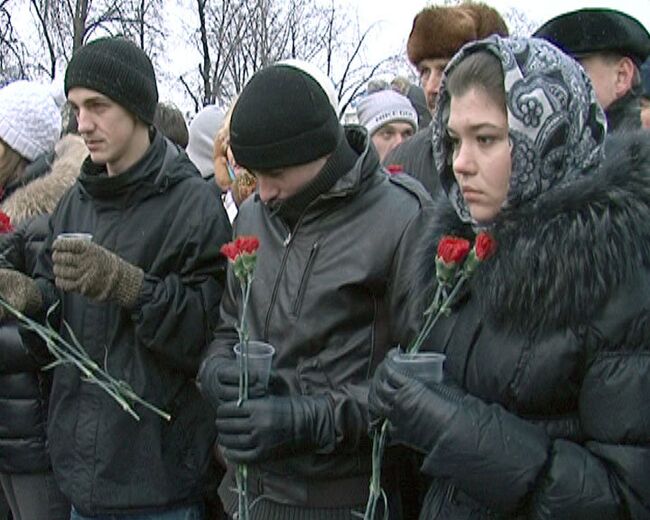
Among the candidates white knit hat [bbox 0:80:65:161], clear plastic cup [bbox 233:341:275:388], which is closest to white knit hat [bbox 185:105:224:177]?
white knit hat [bbox 0:80:65:161]

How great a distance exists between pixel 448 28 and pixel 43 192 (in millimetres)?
1756

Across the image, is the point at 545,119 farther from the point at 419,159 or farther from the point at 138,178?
the point at 419,159

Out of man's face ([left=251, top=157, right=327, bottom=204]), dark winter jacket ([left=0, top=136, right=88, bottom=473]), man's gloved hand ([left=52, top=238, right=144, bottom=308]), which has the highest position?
man's face ([left=251, top=157, right=327, bottom=204])

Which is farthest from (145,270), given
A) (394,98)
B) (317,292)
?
(394,98)

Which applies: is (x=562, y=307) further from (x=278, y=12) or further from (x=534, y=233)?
(x=278, y=12)

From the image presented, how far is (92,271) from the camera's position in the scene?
242 cm

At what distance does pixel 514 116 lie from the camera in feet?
6.00

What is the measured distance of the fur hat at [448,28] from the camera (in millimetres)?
3479

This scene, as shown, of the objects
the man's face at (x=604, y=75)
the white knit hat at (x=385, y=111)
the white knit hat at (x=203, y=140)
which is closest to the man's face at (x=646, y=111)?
the man's face at (x=604, y=75)

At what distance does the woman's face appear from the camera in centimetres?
188

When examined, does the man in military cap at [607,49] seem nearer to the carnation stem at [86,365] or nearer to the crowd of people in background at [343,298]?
the crowd of people in background at [343,298]

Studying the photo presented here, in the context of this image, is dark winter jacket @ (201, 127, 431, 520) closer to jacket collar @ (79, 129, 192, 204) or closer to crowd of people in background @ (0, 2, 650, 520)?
crowd of people in background @ (0, 2, 650, 520)

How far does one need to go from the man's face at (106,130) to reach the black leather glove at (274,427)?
1.05m

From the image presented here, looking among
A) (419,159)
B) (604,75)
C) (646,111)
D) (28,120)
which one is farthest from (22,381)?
(646,111)
